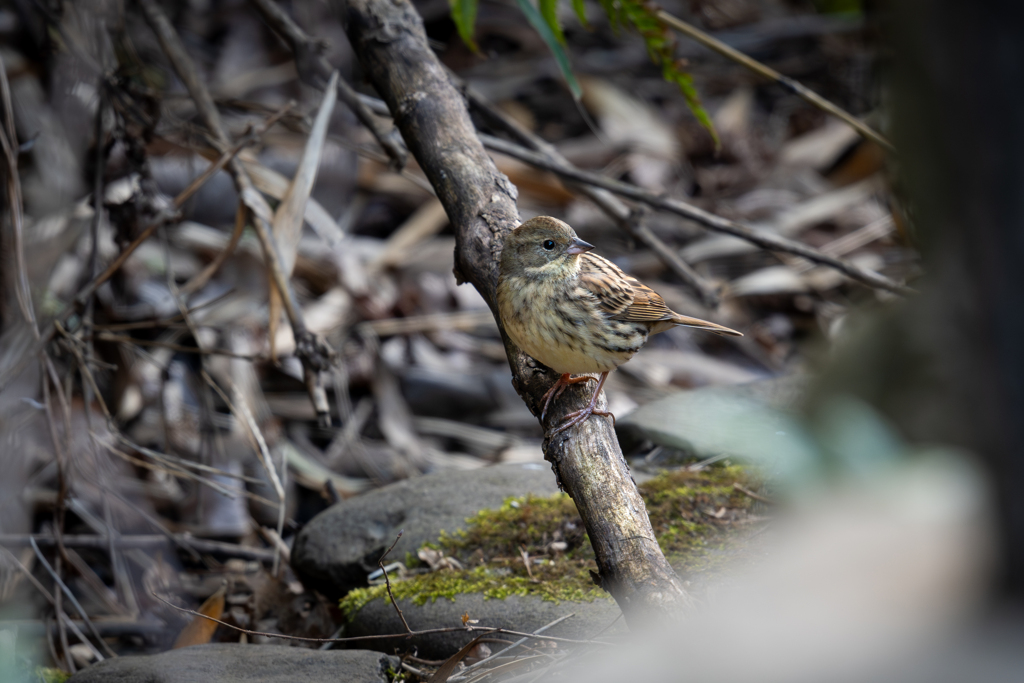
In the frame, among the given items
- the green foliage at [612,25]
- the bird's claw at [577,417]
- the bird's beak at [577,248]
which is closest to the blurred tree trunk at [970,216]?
the bird's claw at [577,417]

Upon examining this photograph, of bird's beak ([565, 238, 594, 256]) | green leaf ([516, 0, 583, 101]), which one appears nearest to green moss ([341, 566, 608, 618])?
bird's beak ([565, 238, 594, 256])

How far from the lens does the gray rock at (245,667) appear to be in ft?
8.02

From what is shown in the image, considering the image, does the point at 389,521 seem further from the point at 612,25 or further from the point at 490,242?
the point at 612,25

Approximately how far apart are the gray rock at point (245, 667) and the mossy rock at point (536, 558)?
44 cm

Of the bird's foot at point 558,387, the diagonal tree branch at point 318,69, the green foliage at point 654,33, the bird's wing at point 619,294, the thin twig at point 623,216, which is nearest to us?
the bird's foot at point 558,387

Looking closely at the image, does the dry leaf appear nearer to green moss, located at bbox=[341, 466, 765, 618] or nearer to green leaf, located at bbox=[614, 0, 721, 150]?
green moss, located at bbox=[341, 466, 765, 618]

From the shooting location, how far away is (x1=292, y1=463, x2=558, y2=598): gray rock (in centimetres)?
354

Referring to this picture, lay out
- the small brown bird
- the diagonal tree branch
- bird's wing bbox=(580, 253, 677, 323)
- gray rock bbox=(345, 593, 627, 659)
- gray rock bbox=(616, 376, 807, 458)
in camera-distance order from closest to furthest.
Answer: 1. gray rock bbox=(345, 593, 627, 659)
2. the small brown bird
3. bird's wing bbox=(580, 253, 677, 323)
4. the diagonal tree branch
5. gray rock bbox=(616, 376, 807, 458)

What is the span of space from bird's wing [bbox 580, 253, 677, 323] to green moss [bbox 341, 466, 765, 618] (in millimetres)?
764

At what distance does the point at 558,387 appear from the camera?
9.82 ft

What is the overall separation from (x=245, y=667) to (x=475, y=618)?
0.81 meters

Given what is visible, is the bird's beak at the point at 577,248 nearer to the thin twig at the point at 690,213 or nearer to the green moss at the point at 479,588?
the thin twig at the point at 690,213

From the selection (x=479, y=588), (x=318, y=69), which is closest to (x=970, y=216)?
(x=479, y=588)

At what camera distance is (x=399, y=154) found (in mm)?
3865
